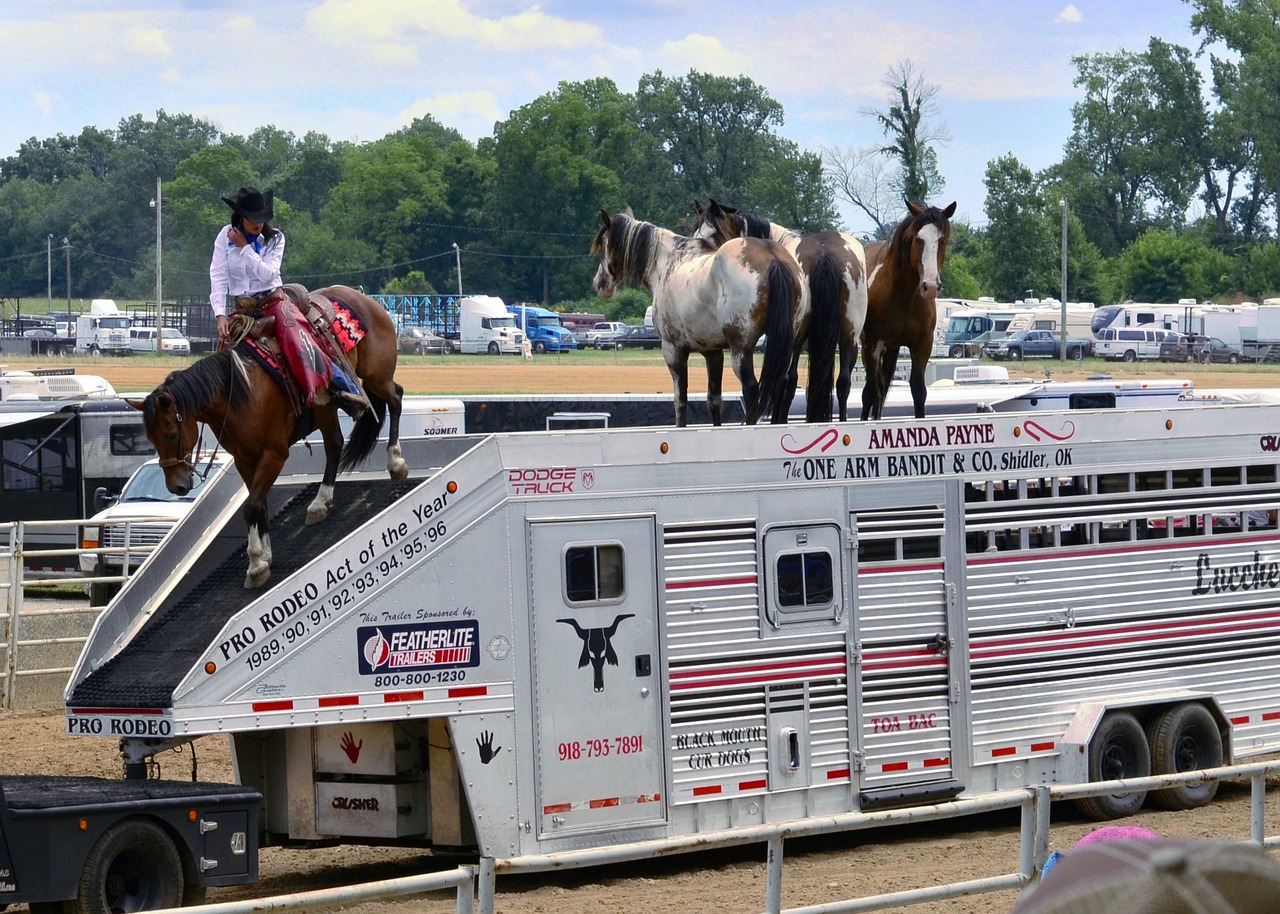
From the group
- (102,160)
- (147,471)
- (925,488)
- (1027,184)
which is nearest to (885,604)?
(925,488)

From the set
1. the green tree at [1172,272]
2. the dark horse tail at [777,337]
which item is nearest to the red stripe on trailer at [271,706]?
the dark horse tail at [777,337]

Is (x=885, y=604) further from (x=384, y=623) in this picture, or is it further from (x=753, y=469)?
(x=384, y=623)

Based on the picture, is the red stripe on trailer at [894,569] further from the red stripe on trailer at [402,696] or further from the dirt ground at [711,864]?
the red stripe on trailer at [402,696]

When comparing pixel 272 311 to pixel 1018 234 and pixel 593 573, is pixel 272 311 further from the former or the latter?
pixel 1018 234

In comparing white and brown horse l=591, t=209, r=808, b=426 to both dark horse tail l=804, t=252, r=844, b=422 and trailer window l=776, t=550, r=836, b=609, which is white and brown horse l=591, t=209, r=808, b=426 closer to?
dark horse tail l=804, t=252, r=844, b=422

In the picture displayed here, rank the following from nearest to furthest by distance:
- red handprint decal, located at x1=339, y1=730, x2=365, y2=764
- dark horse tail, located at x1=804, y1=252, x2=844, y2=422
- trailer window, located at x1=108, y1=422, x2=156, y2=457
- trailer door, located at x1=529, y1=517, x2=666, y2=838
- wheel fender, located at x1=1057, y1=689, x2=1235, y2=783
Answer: trailer door, located at x1=529, y1=517, x2=666, y2=838 < red handprint decal, located at x1=339, y1=730, x2=365, y2=764 < wheel fender, located at x1=1057, y1=689, x2=1235, y2=783 < dark horse tail, located at x1=804, y1=252, x2=844, y2=422 < trailer window, located at x1=108, y1=422, x2=156, y2=457

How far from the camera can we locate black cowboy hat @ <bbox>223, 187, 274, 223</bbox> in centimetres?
1003

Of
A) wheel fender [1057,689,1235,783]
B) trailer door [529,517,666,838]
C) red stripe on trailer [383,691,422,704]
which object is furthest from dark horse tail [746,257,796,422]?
red stripe on trailer [383,691,422,704]

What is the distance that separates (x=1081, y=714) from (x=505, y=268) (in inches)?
3596

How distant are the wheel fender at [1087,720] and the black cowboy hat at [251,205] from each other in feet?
20.2

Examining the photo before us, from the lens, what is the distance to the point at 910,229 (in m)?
12.5

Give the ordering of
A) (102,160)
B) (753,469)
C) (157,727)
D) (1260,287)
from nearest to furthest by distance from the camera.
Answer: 1. (157,727)
2. (753,469)
3. (1260,287)
4. (102,160)

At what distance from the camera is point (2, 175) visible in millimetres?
151875

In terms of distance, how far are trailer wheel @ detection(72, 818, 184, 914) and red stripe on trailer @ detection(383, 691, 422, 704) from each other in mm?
1319
